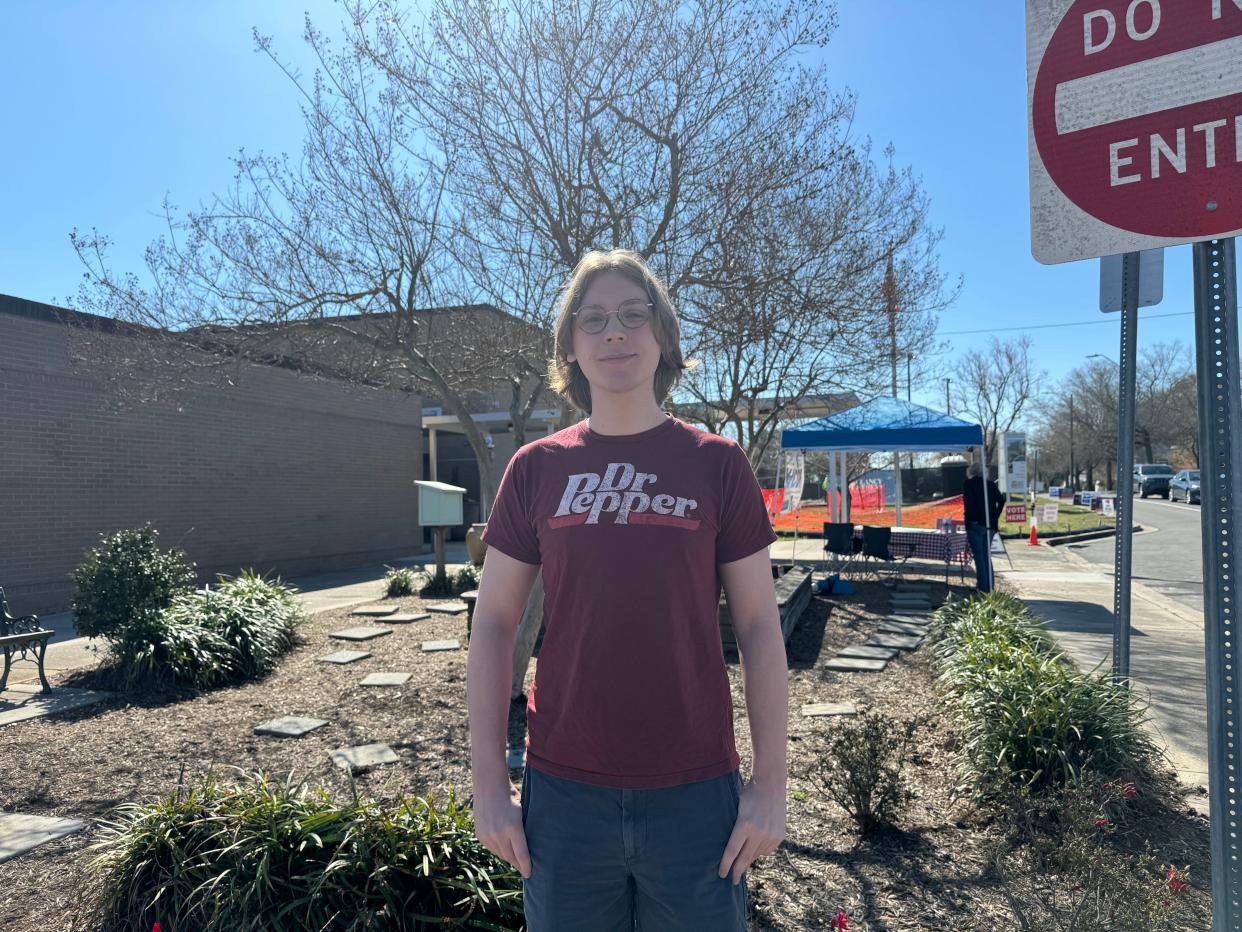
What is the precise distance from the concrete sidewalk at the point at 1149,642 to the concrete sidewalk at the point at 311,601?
8068 mm

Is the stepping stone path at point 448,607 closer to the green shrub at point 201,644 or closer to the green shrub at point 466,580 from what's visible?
the green shrub at point 466,580

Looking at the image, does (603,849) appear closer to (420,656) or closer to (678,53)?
(678,53)

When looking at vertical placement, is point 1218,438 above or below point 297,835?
above

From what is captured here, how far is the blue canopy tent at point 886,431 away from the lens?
10.8 metres

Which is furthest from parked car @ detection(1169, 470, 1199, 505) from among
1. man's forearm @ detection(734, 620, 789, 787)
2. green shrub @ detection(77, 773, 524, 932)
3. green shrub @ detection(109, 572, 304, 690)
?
man's forearm @ detection(734, 620, 789, 787)

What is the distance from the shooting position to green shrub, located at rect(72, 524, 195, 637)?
6.56m

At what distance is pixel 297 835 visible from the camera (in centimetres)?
275

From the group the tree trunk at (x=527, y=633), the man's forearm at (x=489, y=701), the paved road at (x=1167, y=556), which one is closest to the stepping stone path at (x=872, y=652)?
the paved road at (x=1167, y=556)

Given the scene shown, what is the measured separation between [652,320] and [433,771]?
3352 mm

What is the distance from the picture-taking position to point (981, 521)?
10.0m

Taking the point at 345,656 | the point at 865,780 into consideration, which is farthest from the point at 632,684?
the point at 345,656

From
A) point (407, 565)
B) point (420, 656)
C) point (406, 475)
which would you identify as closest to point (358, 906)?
point (420, 656)

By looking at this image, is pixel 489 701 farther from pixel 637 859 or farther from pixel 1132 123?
pixel 1132 123

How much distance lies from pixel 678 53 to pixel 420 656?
5545 mm
